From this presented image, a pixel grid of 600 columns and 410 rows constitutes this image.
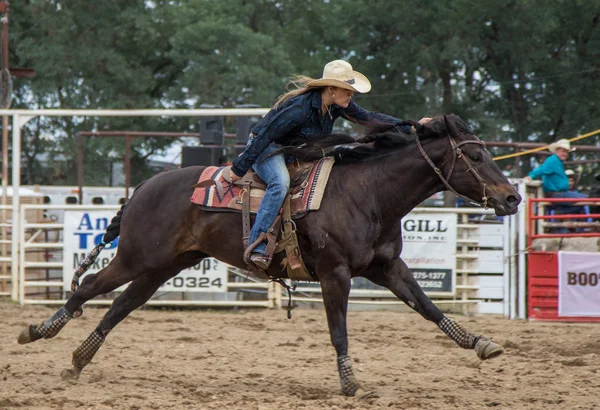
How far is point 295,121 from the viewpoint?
5.71m

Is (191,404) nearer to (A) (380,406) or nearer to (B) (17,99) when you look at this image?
(A) (380,406)

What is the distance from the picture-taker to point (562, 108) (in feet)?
79.5

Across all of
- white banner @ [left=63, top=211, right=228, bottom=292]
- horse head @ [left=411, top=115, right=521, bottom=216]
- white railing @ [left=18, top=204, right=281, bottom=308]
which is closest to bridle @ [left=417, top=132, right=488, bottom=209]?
horse head @ [left=411, top=115, right=521, bottom=216]

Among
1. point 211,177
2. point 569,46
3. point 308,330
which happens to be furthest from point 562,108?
point 211,177

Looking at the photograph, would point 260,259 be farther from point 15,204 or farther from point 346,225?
point 15,204

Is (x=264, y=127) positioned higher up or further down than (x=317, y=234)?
higher up

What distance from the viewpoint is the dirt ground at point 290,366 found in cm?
536

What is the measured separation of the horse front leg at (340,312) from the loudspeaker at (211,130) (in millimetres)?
6612

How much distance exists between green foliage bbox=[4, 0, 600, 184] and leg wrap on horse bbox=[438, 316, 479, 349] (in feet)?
62.1

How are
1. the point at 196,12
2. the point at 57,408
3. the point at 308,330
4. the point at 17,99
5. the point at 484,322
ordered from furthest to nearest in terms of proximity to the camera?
the point at 17,99 → the point at 196,12 → the point at 484,322 → the point at 308,330 → the point at 57,408

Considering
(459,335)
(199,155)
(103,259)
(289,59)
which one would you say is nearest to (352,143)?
(459,335)

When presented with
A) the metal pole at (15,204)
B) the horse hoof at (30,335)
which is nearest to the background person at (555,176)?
the horse hoof at (30,335)

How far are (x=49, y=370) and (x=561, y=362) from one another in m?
4.20

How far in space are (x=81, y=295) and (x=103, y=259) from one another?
202 inches
